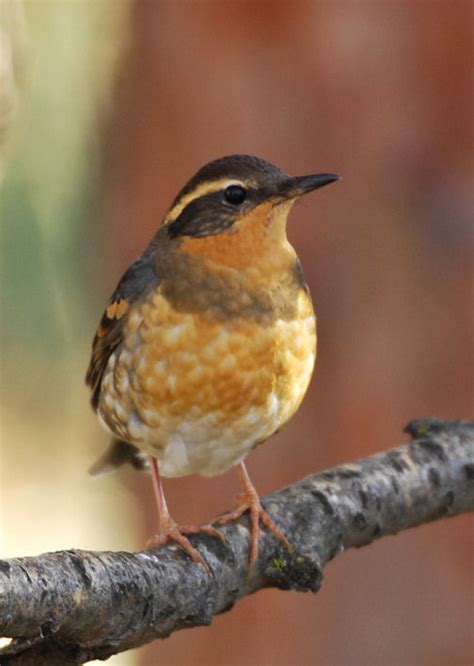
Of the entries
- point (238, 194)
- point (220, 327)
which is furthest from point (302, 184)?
point (220, 327)

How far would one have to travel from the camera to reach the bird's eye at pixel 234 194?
14.1 feet

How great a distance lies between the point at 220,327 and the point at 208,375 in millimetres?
165

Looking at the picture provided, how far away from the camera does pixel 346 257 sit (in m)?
6.45

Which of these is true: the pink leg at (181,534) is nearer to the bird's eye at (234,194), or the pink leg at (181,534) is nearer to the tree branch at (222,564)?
the tree branch at (222,564)

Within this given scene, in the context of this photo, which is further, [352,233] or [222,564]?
[352,233]

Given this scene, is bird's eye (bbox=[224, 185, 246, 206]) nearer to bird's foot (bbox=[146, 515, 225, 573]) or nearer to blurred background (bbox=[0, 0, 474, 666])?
bird's foot (bbox=[146, 515, 225, 573])

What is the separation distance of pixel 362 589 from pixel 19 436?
5.89 m

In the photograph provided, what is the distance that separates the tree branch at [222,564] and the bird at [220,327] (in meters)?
0.20

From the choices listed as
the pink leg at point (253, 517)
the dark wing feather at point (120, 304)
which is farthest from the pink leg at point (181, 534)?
the dark wing feather at point (120, 304)

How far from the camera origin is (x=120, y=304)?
4.54 m

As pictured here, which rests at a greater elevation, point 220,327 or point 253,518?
point 220,327

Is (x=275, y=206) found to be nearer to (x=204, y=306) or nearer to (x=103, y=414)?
(x=204, y=306)

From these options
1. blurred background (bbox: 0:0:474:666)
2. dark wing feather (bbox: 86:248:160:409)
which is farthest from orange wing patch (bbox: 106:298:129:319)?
blurred background (bbox: 0:0:474:666)

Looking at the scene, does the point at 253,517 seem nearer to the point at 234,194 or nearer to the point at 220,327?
the point at 220,327
